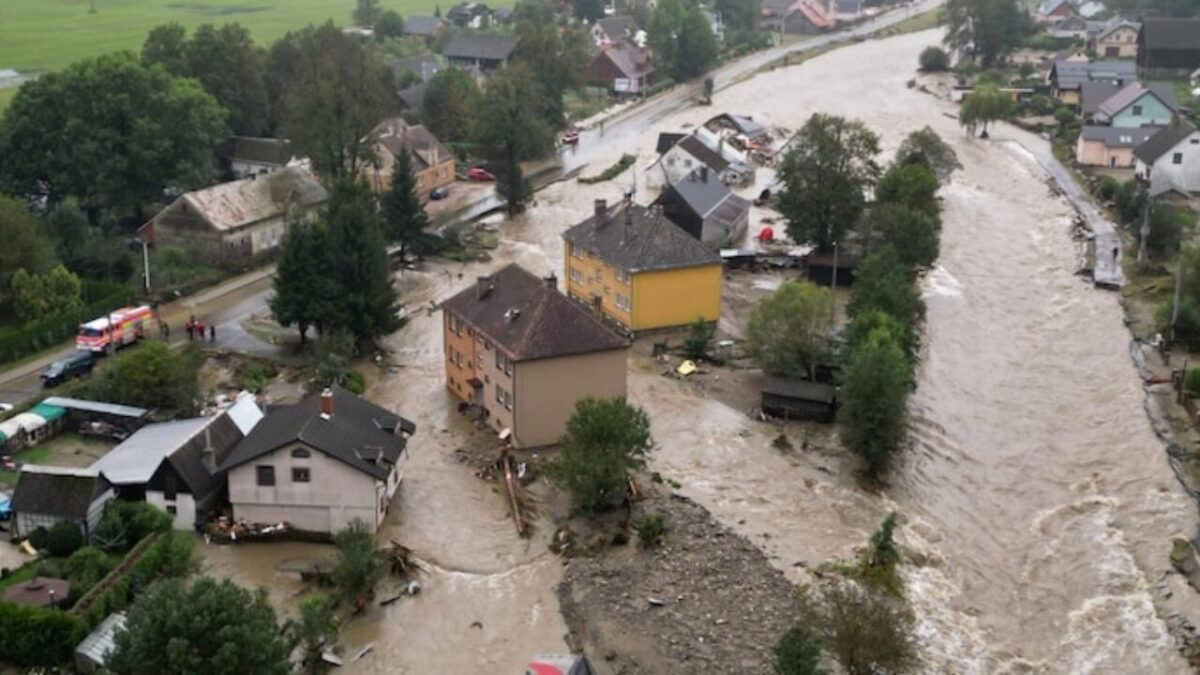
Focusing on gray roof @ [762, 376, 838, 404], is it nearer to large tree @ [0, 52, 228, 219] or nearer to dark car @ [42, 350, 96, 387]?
dark car @ [42, 350, 96, 387]

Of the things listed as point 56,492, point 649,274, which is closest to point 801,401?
point 649,274

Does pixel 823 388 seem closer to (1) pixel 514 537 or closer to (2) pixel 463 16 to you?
(1) pixel 514 537

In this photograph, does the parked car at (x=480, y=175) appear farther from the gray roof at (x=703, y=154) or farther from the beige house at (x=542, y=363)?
the beige house at (x=542, y=363)

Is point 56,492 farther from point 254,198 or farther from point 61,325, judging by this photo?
point 254,198

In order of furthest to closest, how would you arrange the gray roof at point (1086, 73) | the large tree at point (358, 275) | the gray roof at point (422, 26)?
1. the gray roof at point (422, 26)
2. the gray roof at point (1086, 73)
3. the large tree at point (358, 275)

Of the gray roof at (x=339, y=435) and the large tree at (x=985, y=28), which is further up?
the large tree at (x=985, y=28)

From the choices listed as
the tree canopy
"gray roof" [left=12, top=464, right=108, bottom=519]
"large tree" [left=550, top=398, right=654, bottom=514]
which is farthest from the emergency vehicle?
the tree canopy

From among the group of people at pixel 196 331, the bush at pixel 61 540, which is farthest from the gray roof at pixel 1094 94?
the bush at pixel 61 540
